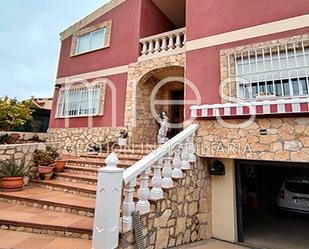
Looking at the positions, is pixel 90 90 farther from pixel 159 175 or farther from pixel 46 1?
pixel 159 175

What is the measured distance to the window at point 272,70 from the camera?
18.9ft

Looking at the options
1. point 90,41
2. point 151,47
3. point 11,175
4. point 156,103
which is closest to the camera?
point 11,175

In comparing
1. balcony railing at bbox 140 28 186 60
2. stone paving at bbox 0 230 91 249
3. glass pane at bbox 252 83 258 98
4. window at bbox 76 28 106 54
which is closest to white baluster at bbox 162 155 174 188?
stone paving at bbox 0 230 91 249

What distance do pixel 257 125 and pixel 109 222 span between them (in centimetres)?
400

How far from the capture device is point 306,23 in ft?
19.0

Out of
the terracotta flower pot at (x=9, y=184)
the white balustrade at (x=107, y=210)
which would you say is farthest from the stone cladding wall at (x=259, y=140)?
the terracotta flower pot at (x=9, y=184)

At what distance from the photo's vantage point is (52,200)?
4.64 m

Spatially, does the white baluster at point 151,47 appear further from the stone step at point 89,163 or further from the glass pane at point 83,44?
the stone step at point 89,163

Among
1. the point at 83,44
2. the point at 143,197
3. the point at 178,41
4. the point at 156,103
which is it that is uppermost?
the point at 83,44

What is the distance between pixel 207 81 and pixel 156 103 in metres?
3.78

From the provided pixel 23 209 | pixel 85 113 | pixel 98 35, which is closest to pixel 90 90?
pixel 85 113

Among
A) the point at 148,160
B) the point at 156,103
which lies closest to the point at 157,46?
the point at 156,103

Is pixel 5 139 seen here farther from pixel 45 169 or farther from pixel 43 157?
pixel 45 169

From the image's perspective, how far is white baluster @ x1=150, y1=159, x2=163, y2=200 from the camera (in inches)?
153
